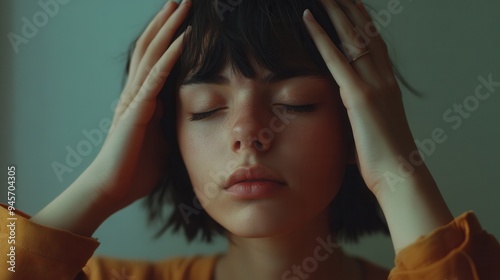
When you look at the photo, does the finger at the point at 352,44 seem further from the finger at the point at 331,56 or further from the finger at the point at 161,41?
the finger at the point at 161,41

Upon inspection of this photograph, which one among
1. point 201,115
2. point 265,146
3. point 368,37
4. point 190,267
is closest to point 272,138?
point 265,146

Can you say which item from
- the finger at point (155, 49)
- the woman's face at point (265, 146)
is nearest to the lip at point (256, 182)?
the woman's face at point (265, 146)

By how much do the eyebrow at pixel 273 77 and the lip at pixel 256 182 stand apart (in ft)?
0.40

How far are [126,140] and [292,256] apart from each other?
32cm

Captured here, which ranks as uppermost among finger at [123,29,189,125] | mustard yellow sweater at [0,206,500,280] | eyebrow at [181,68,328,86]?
finger at [123,29,189,125]

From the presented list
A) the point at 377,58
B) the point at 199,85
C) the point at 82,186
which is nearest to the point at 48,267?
the point at 82,186

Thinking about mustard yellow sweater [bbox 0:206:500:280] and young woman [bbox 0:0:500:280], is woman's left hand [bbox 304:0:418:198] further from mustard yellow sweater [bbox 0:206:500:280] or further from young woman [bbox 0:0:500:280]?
mustard yellow sweater [bbox 0:206:500:280]

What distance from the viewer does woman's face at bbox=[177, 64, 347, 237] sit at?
0.81 metres

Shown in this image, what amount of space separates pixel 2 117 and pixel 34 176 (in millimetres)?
125

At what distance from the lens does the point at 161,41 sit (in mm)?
930

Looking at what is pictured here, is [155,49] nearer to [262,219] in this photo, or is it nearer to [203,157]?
[203,157]

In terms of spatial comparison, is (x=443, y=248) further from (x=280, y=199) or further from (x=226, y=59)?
(x=226, y=59)

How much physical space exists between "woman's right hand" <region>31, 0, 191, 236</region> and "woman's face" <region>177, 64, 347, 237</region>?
8 centimetres

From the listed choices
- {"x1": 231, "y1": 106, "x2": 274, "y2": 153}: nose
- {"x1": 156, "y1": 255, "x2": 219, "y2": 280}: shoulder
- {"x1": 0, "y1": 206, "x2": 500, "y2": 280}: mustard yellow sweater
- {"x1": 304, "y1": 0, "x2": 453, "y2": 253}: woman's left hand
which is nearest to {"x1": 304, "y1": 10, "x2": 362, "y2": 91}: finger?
{"x1": 304, "y1": 0, "x2": 453, "y2": 253}: woman's left hand
